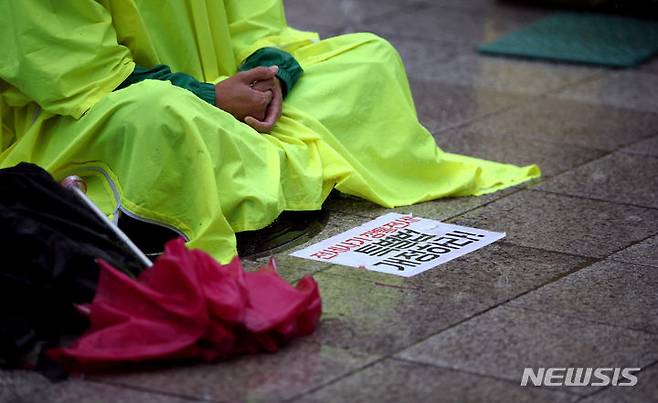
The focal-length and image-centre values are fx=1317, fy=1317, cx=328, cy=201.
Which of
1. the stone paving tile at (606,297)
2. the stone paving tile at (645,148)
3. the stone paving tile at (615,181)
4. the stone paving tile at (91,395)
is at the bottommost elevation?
the stone paving tile at (645,148)

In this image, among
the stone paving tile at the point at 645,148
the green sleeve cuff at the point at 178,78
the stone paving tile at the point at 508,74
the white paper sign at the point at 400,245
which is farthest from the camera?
the stone paving tile at the point at 508,74

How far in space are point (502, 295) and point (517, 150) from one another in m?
1.84

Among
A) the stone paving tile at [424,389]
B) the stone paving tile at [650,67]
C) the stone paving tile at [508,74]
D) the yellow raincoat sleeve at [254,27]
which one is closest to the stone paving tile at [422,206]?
the yellow raincoat sleeve at [254,27]

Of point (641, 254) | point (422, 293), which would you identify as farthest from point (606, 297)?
point (422, 293)

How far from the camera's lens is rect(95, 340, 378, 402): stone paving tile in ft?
11.6

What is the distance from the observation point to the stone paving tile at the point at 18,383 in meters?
3.56

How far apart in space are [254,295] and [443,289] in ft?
2.55

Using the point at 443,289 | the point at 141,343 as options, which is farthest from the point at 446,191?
the point at 141,343

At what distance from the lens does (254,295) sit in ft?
12.4

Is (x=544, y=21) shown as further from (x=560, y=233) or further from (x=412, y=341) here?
(x=412, y=341)

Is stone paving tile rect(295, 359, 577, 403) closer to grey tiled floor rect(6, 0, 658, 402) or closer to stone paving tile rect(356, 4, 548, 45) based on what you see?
grey tiled floor rect(6, 0, 658, 402)

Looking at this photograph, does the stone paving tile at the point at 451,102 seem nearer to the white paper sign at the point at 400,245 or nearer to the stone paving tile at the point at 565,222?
the stone paving tile at the point at 565,222

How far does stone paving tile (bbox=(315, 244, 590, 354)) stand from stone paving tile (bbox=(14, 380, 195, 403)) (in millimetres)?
598

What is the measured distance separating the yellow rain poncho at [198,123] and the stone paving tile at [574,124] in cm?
96
